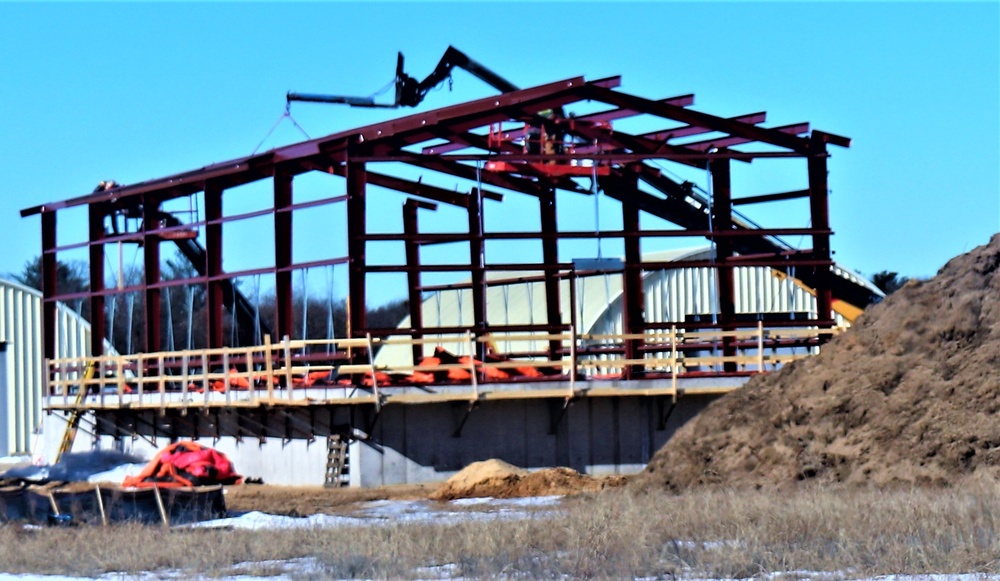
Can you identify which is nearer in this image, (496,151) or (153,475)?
(153,475)

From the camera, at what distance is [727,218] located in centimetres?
3372

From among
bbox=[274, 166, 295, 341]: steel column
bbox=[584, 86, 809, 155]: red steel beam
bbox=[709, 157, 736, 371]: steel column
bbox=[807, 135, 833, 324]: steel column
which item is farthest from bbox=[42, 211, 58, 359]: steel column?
bbox=[807, 135, 833, 324]: steel column

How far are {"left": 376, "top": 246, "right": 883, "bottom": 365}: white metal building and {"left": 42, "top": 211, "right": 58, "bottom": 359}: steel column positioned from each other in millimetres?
11393

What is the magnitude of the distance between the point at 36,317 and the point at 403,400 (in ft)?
78.4

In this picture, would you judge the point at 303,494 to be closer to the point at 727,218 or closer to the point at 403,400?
the point at 403,400

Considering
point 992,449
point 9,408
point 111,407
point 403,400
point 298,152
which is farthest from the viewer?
point 9,408

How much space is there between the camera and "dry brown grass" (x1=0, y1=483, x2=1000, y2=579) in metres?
13.1

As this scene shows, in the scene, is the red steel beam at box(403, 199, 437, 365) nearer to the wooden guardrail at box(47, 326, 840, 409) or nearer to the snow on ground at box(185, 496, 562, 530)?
the wooden guardrail at box(47, 326, 840, 409)

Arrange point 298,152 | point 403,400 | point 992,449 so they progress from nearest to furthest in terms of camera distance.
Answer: point 992,449
point 403,400
point 298,152

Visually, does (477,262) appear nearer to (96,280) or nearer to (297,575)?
(96,280)

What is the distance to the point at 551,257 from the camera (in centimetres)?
3516

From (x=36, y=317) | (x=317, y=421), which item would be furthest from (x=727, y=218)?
(x=36, y=317)

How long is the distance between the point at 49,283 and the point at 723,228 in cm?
2061

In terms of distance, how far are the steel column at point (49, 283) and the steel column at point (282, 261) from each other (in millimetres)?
12501
